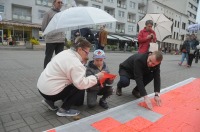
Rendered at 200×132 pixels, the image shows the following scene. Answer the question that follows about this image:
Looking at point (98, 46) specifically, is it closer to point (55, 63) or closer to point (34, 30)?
point (55, 63)

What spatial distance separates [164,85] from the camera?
5402 mm

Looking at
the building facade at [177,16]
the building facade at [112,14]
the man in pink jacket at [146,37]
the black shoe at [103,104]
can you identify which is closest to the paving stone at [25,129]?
the black shoe at [103,104]

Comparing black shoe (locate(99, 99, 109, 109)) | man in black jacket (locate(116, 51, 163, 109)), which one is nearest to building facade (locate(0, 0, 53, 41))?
man in black jacket (locate(116, 51, 163, 109))

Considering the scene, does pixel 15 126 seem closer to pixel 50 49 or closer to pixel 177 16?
pixel 50 49

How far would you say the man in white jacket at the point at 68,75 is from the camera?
2.59 meters

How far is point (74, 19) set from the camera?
384 centimetres

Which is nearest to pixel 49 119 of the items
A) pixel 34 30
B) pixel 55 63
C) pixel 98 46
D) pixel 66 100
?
pixel 66 100

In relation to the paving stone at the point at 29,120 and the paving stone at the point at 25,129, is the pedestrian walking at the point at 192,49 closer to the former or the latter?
the paving stone at the point at 29,120

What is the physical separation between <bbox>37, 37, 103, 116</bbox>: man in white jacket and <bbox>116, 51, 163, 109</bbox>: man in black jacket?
0.89 meters

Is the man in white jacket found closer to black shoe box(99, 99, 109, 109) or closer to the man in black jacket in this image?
black shoe box(99, 99, 109, 109)

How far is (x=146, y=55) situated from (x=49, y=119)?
6.45ft

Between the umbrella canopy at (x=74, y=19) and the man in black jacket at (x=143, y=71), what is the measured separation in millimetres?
1099

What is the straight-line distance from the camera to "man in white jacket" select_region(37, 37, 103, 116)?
102 inches

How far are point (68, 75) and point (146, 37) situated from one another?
3.72 m
